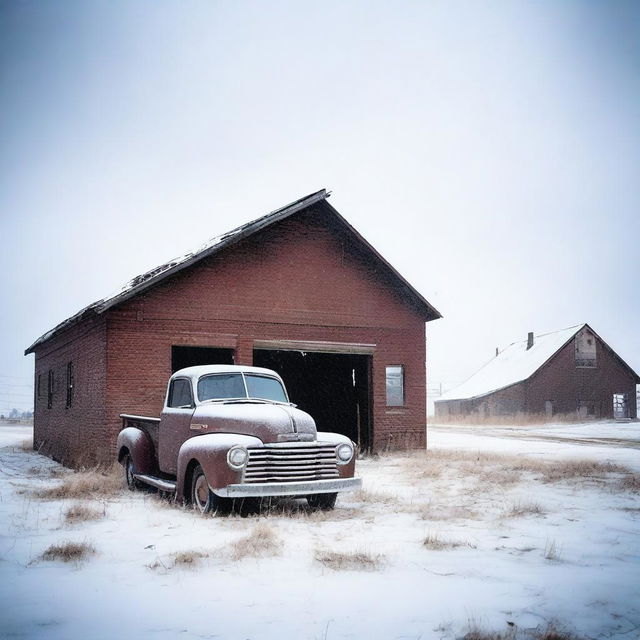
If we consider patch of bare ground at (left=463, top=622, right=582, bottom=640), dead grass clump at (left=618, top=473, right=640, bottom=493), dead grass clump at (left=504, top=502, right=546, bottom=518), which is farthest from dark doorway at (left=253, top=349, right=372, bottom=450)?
patch of bare ground at (left=463, top=622, right=582, bottom=640)

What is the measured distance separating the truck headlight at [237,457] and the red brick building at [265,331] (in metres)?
7.27

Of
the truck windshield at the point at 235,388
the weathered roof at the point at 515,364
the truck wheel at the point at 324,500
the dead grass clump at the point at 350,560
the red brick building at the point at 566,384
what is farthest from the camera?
the weathered roof at the point at 515,364

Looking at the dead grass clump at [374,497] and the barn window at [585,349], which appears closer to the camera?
the dead grass clump at [374,497]

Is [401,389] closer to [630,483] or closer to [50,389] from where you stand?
[630,483]

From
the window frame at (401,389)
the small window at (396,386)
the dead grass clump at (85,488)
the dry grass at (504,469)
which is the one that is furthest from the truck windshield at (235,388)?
the small window at (396,386)

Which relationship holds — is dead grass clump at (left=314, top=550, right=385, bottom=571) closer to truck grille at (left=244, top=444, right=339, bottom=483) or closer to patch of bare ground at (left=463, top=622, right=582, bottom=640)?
patch of bare ground at (left=463, top=622, right=582, bottom=640)

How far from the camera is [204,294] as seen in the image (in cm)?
1728

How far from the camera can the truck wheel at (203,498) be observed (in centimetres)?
912

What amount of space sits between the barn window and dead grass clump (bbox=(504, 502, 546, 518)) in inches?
1564

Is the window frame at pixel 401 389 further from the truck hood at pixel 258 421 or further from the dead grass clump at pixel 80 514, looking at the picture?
the dead grass clump at pixel 80 514

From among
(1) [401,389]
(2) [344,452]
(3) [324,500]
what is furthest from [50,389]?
(2) [344,452]

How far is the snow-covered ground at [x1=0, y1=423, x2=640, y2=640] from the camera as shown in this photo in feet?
16.2

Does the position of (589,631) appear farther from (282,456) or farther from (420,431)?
(420,431)

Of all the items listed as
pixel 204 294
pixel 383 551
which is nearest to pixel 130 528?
pixel 383 551
